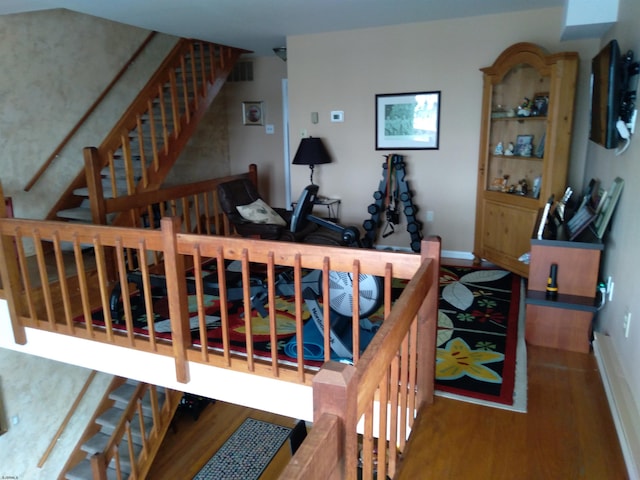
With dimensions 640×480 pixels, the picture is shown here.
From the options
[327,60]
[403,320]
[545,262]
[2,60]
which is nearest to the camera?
[403,320]

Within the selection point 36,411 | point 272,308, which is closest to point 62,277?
point 272,308

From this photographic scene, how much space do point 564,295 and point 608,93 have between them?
1199 millimetres

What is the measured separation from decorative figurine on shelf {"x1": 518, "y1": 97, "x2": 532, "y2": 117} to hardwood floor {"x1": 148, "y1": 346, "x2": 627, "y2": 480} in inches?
90.7

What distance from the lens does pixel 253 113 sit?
6699 millimetres

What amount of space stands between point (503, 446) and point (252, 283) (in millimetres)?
2144

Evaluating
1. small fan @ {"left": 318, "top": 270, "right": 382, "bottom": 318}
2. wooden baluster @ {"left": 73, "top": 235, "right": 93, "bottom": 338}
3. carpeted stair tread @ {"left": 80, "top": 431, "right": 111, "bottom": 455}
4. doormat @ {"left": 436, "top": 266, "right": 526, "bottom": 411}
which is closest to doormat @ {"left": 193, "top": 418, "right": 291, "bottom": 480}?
carpeted stair tread @ {"left": 80, "top": 431, "right": 111, "bottom": 455}

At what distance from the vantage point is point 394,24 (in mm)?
4801

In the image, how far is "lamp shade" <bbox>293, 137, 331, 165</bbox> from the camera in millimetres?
5180

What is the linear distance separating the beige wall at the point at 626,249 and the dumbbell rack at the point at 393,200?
2.04 meters

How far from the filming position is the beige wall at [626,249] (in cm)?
216

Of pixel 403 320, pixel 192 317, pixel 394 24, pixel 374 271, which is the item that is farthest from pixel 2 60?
pixel 403 320

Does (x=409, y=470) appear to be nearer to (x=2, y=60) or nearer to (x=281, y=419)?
(x=281, y=419)

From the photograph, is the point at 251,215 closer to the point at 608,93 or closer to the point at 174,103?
the point at 174,103

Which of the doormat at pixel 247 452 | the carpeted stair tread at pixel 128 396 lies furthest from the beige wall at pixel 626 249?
the carpeted stair tread at pixel 128 396
